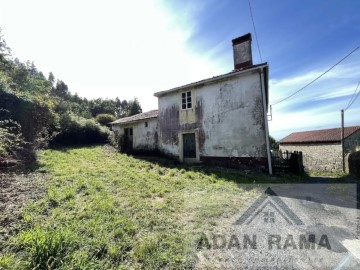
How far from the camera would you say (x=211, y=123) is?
472 inches

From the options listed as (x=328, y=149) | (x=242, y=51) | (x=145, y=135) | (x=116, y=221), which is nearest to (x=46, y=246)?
(x=116, y=221)

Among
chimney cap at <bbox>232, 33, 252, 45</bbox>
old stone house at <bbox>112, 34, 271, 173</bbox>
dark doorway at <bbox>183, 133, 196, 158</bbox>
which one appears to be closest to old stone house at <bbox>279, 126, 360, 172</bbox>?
old stone house at <bbox>112, 34, 271, 173</bbox>

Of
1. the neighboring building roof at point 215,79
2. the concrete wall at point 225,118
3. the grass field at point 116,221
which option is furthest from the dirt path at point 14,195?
the neighboring building roof at point 215,79

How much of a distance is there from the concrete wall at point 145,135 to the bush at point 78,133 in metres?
4.33

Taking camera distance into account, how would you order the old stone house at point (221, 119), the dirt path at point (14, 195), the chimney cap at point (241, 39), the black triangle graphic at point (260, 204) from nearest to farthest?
the dirt path at point (14, 195)
the black triangle graphic at point (260, 204)
the old stone house at point (221, 119)
the chimney cap at point (241, 39)

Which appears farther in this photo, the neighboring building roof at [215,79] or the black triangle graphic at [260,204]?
the neighboring building roof at [215,79]

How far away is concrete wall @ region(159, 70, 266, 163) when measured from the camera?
34.5ft

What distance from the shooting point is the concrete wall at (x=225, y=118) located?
34.5 ft

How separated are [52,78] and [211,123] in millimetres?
57366

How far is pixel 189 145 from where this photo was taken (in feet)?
43.1

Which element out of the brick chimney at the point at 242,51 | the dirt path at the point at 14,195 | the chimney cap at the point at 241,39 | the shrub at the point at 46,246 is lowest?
the shrub at the point at 46,246

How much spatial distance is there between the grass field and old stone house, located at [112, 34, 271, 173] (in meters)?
3.81

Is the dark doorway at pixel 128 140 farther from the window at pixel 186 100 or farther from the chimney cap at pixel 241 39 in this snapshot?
the chimney cap at pixel 241 39

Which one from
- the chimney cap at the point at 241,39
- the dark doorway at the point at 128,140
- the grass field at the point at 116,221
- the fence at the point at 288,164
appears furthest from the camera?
the dark doorway at the point at 128,140
